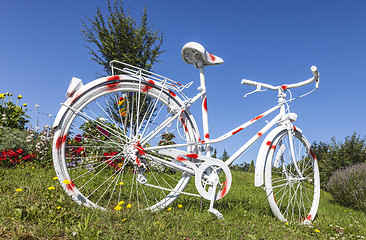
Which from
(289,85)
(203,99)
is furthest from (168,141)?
(289,85)

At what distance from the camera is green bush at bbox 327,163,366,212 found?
5.36 metres

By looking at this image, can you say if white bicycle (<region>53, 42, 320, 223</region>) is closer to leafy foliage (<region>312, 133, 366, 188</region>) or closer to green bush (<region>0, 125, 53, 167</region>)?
green bush (<region>0, 125, 53, 167</region>)

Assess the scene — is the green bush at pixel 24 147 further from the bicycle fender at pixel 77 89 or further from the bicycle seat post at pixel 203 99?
the bicycle seat post at pixel 203 99

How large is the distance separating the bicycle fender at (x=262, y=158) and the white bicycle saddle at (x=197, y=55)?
101cm

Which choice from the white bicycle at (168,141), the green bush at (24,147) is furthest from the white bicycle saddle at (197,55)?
the green bush at (24,147)

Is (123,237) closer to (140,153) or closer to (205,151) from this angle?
(140,153)

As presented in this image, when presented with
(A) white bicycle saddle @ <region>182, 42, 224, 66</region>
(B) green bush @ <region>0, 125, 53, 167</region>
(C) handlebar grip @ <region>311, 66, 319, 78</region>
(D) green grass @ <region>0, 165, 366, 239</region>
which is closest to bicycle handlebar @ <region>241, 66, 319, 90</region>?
(C) handlebar grip @ <region>311, 66, 319, 78</region>

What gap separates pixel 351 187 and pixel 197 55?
4.62 meters

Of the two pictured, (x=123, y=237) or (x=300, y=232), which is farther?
(x=300, y=232)

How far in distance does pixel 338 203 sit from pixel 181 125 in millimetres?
4903

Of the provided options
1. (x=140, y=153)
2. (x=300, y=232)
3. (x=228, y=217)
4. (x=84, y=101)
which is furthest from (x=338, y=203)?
(x=84, y=101)

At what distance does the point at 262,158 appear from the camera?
303 cm

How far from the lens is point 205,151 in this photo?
117 inches

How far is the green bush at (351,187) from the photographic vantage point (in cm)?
536
